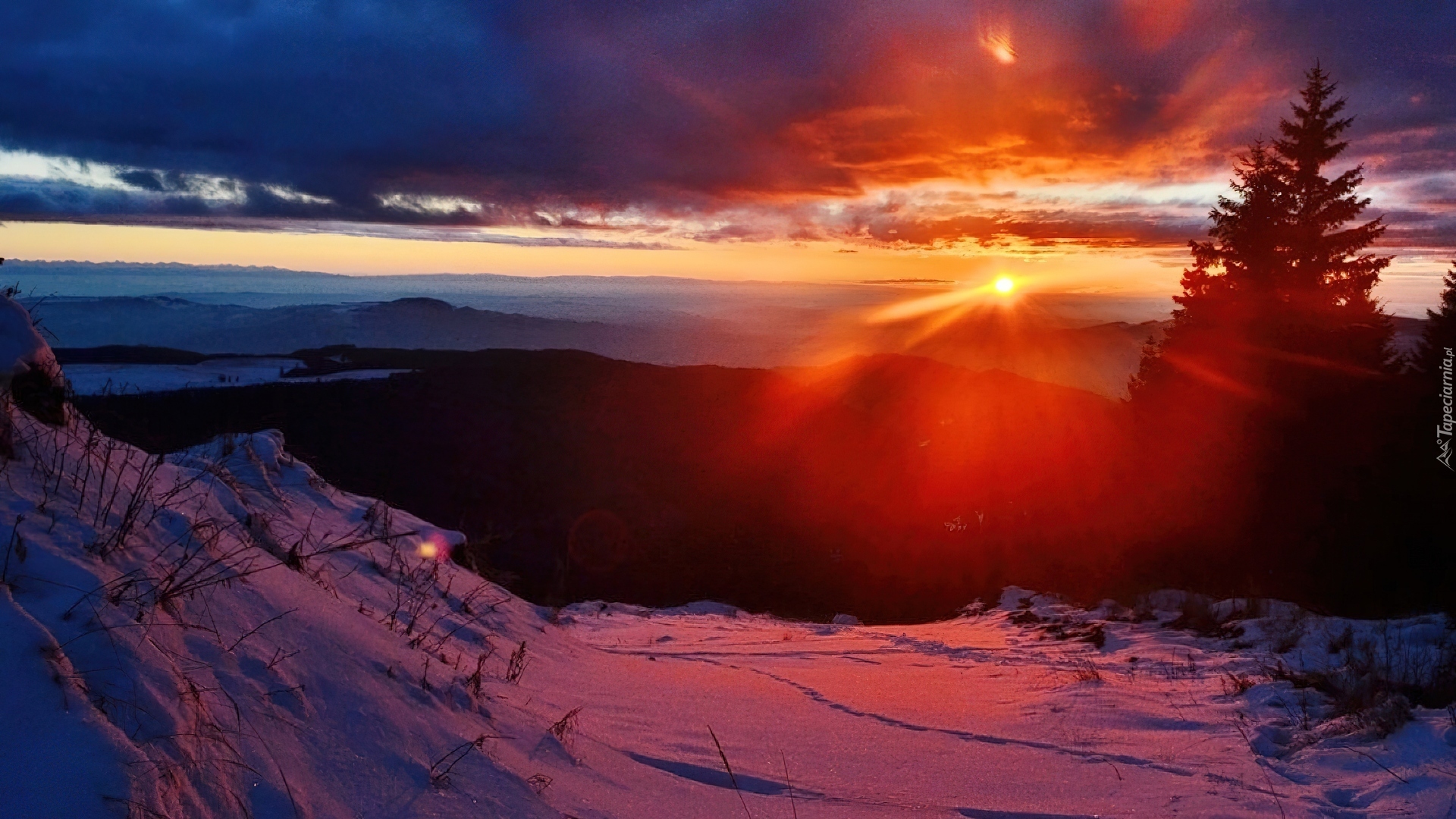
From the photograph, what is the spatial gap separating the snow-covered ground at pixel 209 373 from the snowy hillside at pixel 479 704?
2262 cm

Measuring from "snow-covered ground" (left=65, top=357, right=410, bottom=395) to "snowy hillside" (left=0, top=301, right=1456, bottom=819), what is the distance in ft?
74.2

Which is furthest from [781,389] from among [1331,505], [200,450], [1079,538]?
[200,450]

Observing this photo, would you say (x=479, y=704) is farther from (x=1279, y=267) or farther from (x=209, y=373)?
(x=209, y=373)

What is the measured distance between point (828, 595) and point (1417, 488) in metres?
10.6

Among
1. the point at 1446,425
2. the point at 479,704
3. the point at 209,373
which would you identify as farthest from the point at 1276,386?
the point at 209,373

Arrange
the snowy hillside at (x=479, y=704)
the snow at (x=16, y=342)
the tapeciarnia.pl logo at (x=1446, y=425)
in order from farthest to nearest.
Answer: the tapeciarnia.pl logo at (x=1446, y=425) → the snow at (x=16, y=342) → the snowy hillside at (x=479, y=704)

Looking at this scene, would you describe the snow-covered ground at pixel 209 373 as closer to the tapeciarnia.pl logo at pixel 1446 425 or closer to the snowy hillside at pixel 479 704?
the snowy hillside at pixel 479 704

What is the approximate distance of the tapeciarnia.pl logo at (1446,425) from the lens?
46.4 ft

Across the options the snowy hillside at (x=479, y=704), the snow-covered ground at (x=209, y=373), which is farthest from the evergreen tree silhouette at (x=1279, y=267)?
the snow-covered ground at (x=209, y=373)

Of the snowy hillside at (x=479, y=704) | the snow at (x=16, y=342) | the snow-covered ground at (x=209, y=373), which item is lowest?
the snow-covered ground at (x=209, y=373)

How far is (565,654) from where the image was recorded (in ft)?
21.0

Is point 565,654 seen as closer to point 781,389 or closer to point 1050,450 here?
point 1050,450

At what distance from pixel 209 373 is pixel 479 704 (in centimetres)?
3266

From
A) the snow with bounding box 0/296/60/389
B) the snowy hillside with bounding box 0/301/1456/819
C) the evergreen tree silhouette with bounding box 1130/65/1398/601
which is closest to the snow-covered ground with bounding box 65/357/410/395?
the snow with bounding box 0/296/60/389
